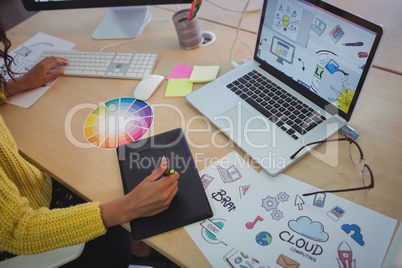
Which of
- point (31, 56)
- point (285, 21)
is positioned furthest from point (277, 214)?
point (31, 56)

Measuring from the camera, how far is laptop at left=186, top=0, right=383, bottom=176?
723 millimetres

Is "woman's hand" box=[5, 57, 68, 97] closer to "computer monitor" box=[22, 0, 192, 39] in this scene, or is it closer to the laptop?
"computer monitor" box=[22, 0, 192, 39]

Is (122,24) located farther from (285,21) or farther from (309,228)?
(309,228)

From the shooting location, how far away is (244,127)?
0.85 meters

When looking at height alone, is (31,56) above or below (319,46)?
below

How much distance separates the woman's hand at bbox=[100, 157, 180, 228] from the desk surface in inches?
2.3

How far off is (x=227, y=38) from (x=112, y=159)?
66 centimetres

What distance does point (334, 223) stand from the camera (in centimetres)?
67

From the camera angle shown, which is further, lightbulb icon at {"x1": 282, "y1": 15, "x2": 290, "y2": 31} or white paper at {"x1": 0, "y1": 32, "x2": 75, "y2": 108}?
white paper at {"x1": 0, "y1": 32, "x2": 75, "y2": 108}

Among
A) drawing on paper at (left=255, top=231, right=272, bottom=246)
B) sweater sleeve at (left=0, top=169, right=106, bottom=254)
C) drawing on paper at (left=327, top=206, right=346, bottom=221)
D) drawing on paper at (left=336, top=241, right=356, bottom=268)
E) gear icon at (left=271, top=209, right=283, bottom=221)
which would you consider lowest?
sweater sleeve at (left=0, top=169, right=106, bottom=254)

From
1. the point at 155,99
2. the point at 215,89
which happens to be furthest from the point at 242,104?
the point at 155,99

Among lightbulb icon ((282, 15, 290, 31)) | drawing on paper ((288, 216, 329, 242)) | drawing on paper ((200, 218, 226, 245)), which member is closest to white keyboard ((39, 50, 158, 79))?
lightbulb icon ((282, 15, 290, 31))

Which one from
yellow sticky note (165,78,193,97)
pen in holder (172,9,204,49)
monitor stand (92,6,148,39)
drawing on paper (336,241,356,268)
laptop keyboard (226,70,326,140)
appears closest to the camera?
drawing on paper (336,241,356,268)

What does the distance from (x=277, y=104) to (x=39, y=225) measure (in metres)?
0.69
